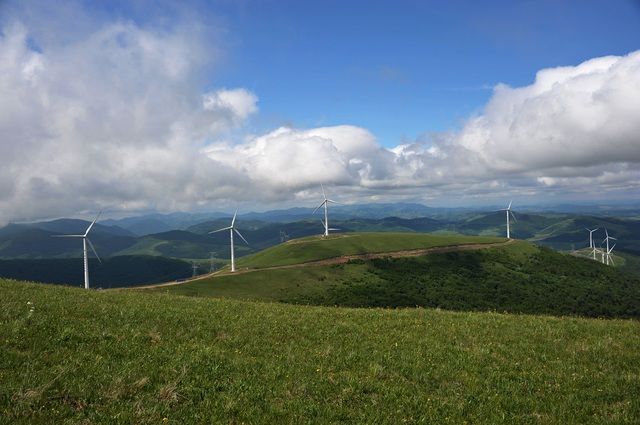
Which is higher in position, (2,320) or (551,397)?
(2,320)

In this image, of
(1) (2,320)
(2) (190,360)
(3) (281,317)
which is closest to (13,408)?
(2) (190,360)

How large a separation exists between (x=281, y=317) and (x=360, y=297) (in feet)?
399

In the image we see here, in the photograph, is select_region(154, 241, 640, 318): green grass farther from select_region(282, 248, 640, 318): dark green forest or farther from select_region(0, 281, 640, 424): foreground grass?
select_region(0, 281, 640, 424): foreground grass

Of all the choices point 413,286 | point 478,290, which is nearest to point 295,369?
point 413,286

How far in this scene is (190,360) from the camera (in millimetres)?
14703

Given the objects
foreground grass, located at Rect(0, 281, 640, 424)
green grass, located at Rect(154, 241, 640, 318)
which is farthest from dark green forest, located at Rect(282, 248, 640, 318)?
foreground grass, located at Rect(0, 281, 640, 424)

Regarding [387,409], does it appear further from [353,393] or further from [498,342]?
[498,342]

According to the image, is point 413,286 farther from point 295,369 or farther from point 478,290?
point 295,369

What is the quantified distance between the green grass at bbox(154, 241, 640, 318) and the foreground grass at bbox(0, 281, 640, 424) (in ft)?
329

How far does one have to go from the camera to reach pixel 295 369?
15.0 m

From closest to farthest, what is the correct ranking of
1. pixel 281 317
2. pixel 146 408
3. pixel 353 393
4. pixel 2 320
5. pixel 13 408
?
pixel 13 408, pixel 146 408, pixel 353 393, pixel 2 320, pixel 281 317

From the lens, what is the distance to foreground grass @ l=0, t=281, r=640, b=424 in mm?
11484

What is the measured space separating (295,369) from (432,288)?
6143 inches

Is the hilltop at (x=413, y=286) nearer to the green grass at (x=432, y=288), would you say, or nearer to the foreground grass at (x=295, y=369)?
the green grass at (x=432, y=288)
